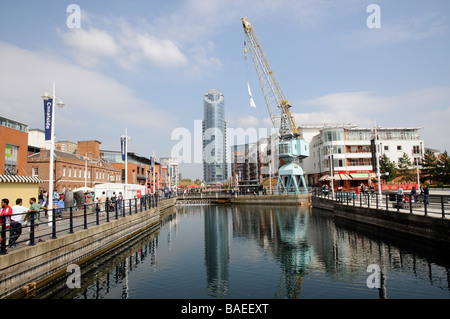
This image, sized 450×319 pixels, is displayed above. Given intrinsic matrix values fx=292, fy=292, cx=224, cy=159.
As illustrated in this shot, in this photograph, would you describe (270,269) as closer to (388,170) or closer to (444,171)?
(444,171)

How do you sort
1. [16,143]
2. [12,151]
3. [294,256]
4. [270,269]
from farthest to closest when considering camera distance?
[16,143] < [12,151] < [294,256] < [270,269]

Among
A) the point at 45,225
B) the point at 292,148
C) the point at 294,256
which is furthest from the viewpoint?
the point at 292,148

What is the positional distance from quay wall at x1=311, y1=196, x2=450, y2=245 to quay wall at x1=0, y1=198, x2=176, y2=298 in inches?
747

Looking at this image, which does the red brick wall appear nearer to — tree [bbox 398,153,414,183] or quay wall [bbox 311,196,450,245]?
quay wall [bbox 311,196,450,245]

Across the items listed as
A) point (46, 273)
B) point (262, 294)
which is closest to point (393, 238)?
point (262, 294)

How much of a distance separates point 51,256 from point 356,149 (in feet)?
231

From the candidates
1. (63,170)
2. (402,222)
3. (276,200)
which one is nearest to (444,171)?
(276,200)

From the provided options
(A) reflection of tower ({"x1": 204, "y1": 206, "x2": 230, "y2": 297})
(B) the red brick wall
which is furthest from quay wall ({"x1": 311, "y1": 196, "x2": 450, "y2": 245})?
(B) the red brick wall

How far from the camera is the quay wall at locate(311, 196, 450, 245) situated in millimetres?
16156

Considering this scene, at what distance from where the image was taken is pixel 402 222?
798 inches

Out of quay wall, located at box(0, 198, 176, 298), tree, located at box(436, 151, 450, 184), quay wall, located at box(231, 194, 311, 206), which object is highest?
tree, located at box(436, 151, 450, 184)

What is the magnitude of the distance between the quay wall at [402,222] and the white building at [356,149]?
37425 mm

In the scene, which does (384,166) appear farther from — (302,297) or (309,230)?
(302,297)
